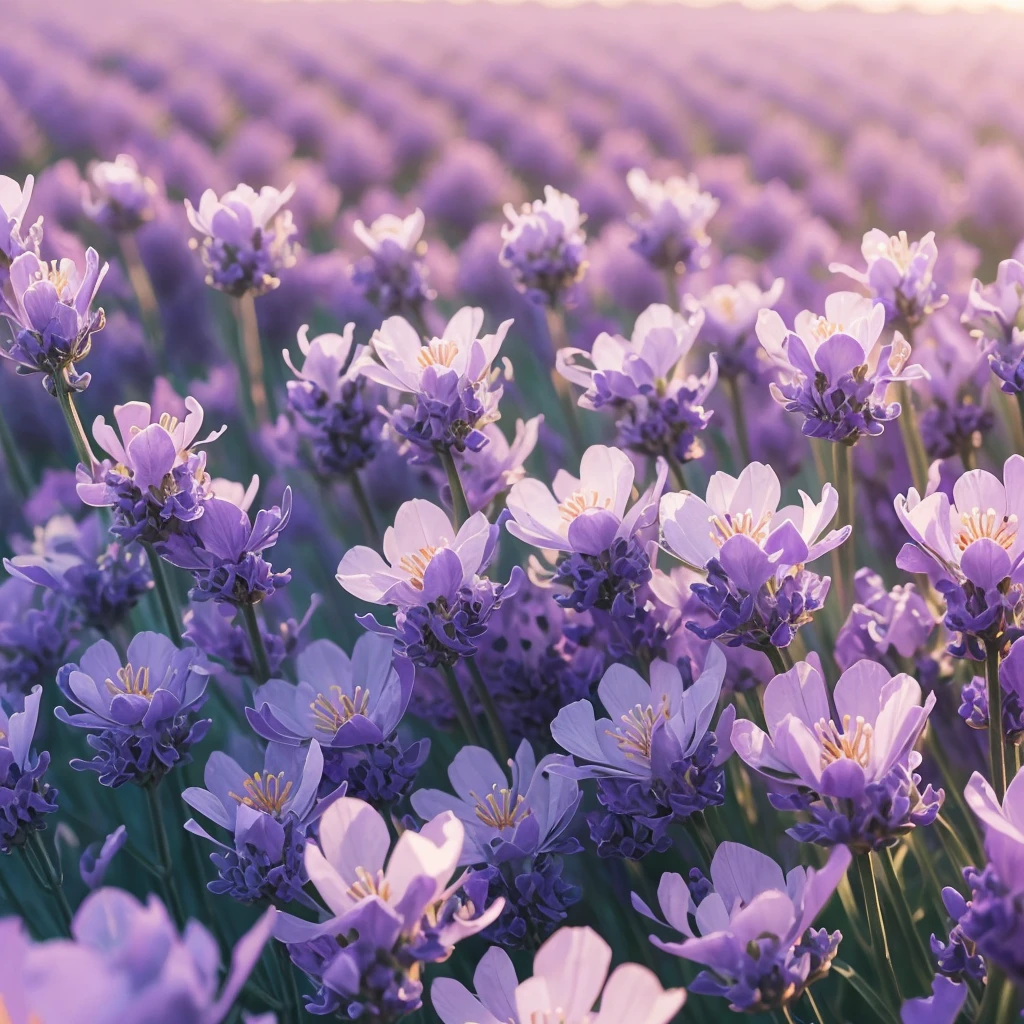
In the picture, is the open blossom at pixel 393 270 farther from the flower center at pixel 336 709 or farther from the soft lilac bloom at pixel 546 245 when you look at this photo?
the flower center at pixel 336 709

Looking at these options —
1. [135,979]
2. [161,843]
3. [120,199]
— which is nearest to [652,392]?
[161,843]

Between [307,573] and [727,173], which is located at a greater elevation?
[727,173]

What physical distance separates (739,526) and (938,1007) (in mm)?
490

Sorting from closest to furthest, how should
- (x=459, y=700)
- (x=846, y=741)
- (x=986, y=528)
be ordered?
(x=846, y=741) < (x=986, y=528) < (x=459, y=700)

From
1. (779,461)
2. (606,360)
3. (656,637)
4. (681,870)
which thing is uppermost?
(606,360)

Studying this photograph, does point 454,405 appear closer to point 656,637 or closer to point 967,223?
point 656,637

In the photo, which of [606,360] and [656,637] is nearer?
[656,637]

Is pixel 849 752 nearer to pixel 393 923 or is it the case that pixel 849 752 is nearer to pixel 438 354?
pixel 393 923

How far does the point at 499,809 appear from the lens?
45.8 inches

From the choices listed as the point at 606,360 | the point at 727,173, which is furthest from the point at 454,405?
the point at 727,173

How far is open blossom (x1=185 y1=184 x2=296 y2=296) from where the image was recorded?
5.83 feet

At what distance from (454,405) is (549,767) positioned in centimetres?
46

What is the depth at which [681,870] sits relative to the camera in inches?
60.6

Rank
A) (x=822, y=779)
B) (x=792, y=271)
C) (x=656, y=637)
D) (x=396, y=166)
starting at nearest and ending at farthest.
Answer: (x=822, y=779) < (x=656, y=637) < (x=792, y=271) < (x=396, y=166)
